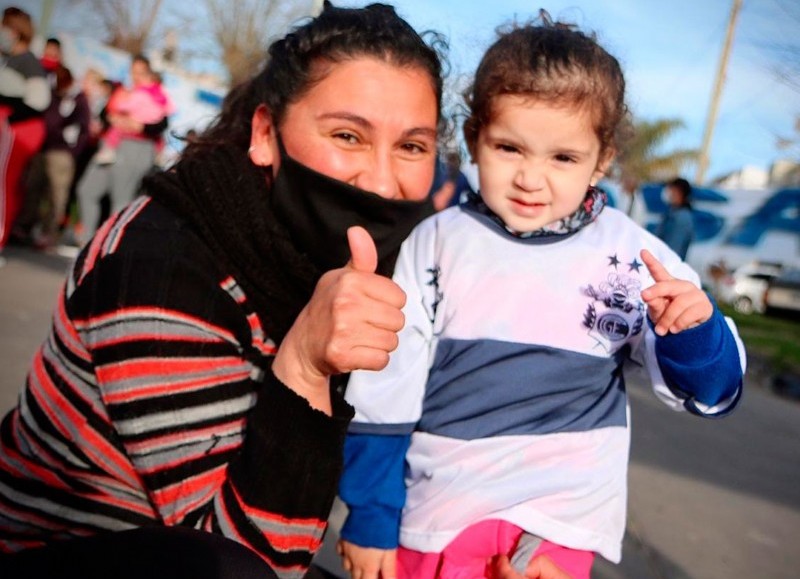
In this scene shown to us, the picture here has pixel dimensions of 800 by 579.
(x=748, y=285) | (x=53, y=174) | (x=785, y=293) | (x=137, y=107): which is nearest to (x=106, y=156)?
(x=53, y=174)

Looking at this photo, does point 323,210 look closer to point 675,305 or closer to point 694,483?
point 675,305

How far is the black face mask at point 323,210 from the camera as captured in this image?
149cm

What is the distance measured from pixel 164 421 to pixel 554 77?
1.04 meters

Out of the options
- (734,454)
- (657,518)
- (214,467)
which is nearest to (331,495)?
(214,467)

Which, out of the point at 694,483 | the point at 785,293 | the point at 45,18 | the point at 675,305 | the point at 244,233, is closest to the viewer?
the point at 675,305

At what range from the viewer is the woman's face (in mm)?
1480

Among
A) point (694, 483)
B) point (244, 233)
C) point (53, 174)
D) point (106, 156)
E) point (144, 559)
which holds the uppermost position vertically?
point (244, 233)

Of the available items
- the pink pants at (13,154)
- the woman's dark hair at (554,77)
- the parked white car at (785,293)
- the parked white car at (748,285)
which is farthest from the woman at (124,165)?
the parked white car at (785,293)

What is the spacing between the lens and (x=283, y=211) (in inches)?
59.4

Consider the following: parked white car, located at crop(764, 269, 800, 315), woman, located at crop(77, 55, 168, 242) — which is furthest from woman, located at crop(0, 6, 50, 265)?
parked white car, located at crop(764, 269, 800, 315)

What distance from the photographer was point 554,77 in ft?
5.25

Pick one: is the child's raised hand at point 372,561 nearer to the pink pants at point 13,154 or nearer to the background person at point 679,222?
the background person at point 679,222

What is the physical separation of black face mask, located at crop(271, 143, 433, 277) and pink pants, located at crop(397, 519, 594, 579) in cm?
60

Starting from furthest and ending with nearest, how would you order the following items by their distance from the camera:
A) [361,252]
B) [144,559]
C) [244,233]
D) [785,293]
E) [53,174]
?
1. [785,293]
2. [53,174]
3. [244,233]
4. [361,252]
5. [144,559]
